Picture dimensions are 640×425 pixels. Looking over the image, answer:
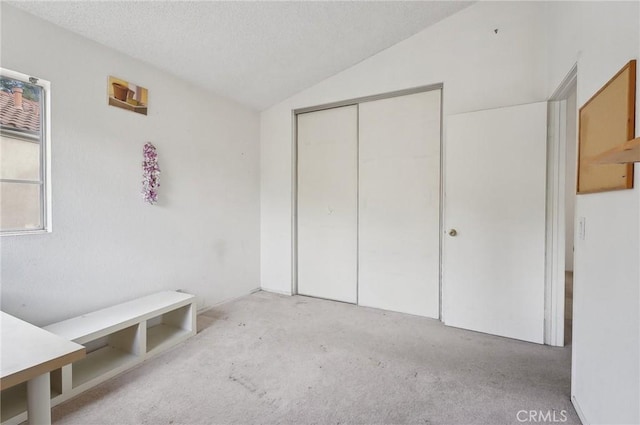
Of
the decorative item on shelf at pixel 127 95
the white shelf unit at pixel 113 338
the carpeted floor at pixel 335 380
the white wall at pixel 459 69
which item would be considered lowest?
the carpeted floor at pixel 335 380

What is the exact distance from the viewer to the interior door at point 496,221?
2484 millimetres

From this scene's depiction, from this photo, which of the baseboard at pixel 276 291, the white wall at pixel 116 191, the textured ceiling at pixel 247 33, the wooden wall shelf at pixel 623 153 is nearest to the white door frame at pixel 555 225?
the textured ceiling at pixel 247 33

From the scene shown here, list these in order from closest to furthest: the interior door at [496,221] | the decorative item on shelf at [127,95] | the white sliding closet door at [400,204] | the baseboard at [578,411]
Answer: the baseboard at [578,411]
the decorative item on shelf at [127,95]
the interior door at [496,221]
the white sliding closet door at [400,204]

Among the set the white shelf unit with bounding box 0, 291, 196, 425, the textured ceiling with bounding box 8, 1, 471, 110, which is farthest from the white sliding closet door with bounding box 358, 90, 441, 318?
the white shelf unit with bounding box 0, 291, 196, 425

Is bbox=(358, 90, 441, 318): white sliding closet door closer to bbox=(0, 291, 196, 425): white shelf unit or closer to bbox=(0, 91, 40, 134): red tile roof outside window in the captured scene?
bbox=(0, 291, 196, 425): white shelf unit

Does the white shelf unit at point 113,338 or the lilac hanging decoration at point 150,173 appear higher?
the lilac hanging decoration at point 150,173

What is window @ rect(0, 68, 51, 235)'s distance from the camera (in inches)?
73.9

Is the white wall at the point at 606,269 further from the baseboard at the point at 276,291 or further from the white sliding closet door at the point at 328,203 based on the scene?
the baseboard at the point at 276,291

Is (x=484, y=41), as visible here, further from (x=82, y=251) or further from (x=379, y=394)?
(x=82, y=251)

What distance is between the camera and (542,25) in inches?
98.9

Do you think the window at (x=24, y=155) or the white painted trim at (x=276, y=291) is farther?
the white painted trim at (x=276, y=291)

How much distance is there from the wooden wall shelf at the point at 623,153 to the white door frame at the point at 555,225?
1.96 meters

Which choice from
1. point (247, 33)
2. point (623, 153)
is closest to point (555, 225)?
point (623, 153)

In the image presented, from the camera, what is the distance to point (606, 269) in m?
1.36
